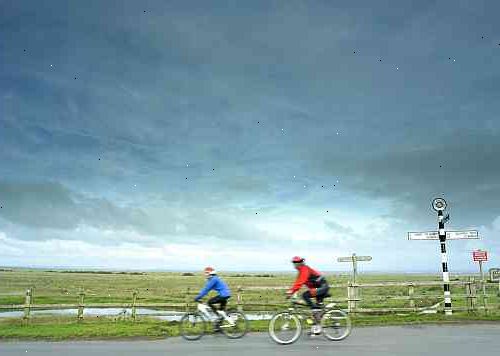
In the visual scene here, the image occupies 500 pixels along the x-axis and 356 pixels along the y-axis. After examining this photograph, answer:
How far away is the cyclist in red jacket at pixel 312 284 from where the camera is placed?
1184cm

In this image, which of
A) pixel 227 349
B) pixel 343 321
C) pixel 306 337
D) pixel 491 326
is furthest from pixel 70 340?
pixel 491 326

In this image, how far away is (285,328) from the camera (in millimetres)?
11594

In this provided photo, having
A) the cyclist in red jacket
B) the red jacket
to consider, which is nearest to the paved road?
the cyclist in red jacket

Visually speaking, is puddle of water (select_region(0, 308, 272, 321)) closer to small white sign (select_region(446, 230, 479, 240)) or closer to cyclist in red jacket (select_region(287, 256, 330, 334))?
small white sign (select_region(446, 230, 479, 240))

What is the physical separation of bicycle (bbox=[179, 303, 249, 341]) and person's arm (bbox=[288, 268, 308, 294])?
6.60 feet

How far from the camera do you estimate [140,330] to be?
1379 cm

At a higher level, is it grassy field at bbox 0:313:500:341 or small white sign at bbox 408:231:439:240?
small white sign at bbox 408:231:439:240

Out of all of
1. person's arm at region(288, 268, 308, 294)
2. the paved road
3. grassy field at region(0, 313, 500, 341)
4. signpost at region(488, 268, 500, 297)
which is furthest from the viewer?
signpost at region(488, 268, 500, 297)

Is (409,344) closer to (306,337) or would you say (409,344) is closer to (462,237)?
(306,337)

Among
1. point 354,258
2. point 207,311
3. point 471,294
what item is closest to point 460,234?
point 471,294

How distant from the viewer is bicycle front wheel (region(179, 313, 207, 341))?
1240 cm

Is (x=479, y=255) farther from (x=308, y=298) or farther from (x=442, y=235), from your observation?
(x=308, y=298)

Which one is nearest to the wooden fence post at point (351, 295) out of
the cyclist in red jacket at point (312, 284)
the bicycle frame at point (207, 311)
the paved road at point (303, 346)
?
the paved road at point (303, 346)

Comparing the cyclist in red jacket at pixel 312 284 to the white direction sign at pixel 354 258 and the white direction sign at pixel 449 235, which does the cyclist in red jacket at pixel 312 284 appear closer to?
the white direction sign at pixel 354 258
